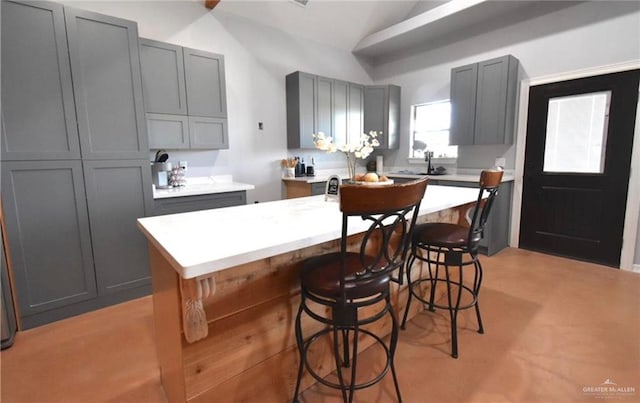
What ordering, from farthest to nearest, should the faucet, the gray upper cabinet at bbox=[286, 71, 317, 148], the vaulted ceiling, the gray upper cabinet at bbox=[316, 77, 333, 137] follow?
the faucet
the gray upper cabinet at bbox=[316, 77, 333, 137]
the gray upper cabinet at bbox=[286, 71, 317, 148]
the vaulted ceiling

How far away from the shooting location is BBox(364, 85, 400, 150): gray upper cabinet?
15.6 ft

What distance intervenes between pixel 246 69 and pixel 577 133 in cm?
394

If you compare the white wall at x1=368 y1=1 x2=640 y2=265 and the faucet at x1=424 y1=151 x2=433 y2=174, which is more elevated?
the white wall at x1=368 y1=1 x2=640 y2=265

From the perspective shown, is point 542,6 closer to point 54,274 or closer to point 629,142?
point 629,142

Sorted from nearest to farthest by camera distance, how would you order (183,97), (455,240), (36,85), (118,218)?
(455,240) < (36,85) < (118,218) < (183,97)

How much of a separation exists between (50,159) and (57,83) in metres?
0.55

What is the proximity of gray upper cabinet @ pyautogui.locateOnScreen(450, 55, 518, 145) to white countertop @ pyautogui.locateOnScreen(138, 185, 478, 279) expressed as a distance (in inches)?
94.7

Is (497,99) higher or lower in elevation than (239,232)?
higher

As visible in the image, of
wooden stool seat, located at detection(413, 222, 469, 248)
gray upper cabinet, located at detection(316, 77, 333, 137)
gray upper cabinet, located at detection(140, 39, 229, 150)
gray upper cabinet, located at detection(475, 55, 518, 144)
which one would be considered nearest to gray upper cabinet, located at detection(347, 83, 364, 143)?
gray upper cabinet, located at detection(316, 77, 333, 137)

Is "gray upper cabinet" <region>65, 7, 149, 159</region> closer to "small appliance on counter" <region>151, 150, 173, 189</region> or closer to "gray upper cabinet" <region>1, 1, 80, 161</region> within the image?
"gray upper cabinet" <region>1, 1, 80, 161</region>

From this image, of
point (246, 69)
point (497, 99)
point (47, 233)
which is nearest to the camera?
point (47, 233)

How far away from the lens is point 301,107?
406cm

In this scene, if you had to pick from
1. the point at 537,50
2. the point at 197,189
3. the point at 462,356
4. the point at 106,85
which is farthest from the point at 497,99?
the point at 106,85

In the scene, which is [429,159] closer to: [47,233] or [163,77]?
[163,77]
